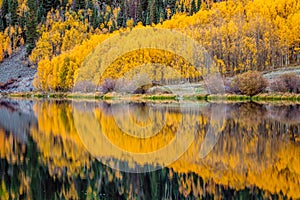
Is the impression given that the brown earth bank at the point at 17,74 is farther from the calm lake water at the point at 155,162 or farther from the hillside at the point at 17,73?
the calm lake water at the point at 155,162

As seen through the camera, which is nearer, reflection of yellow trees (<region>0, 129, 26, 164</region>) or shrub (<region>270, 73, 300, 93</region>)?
reflection of yellow trees (<region>0, 129, 26, 164</region>)

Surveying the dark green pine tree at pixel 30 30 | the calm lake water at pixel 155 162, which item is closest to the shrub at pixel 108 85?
the calm lake water at pixel 155 162

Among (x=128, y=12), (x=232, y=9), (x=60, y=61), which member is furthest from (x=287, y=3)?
(x=128, y=12)

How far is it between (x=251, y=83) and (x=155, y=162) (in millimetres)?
34308

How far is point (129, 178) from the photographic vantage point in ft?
33.8

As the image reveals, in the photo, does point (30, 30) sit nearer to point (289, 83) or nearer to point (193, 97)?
point (193, 97)

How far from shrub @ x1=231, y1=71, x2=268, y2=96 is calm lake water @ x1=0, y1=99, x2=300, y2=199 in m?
24.5

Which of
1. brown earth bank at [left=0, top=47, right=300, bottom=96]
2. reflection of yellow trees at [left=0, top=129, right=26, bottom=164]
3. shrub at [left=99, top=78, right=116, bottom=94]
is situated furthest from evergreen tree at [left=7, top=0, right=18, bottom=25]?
reflection of yellow trees at [left=0, top=129, right=26, bottom=164]

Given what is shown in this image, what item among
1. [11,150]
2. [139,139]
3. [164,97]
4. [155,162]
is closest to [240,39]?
[164,97]

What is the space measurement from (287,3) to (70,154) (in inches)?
2788

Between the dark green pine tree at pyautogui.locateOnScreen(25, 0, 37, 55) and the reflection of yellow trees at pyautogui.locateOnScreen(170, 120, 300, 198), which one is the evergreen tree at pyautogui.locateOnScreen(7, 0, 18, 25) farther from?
the reflection of yellow trees at pyautogui.locateOnScreen(170, 120, 300, 198)

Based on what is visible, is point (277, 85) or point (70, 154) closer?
point (70, 154)

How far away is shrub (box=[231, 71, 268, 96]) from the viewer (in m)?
44.5

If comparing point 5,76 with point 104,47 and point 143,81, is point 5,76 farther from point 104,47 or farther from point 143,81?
point 143,81
